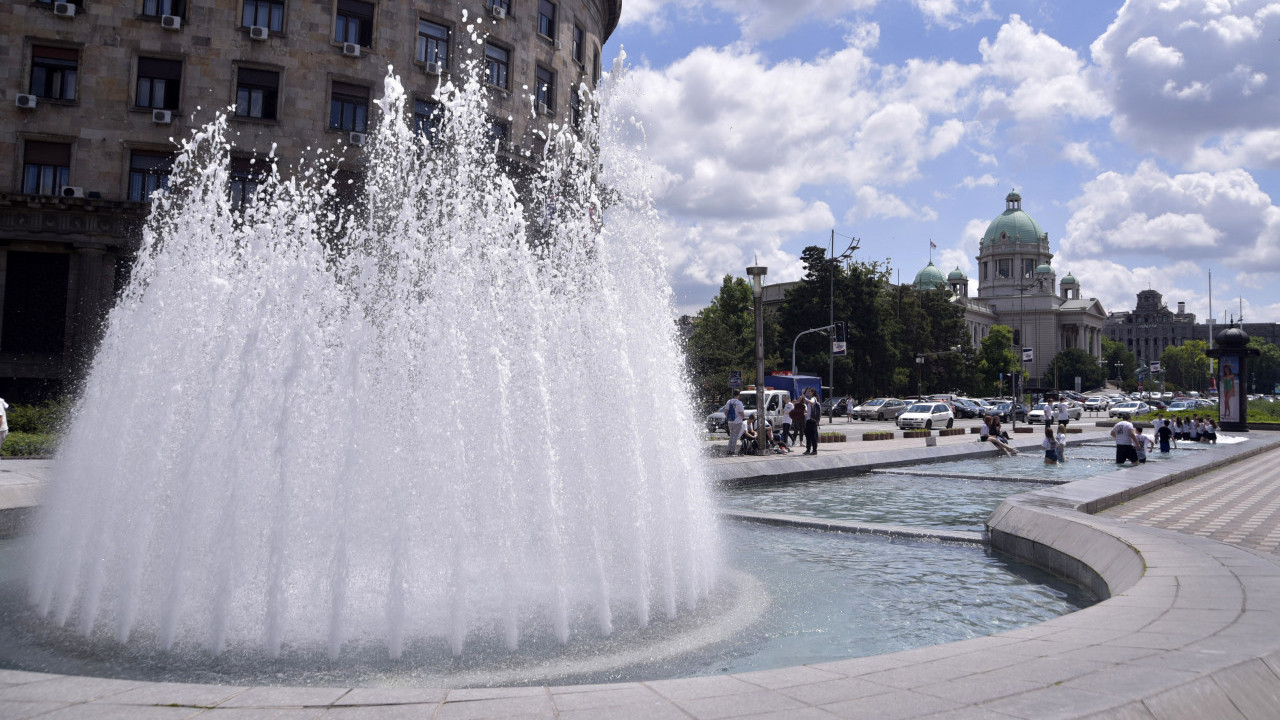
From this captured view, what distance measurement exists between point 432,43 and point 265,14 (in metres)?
4.98

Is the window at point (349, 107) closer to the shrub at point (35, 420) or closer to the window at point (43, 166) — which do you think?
the window at point (43, 166)

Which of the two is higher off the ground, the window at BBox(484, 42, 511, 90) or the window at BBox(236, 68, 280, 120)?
the window at BBox(484, 42, 511, 90)

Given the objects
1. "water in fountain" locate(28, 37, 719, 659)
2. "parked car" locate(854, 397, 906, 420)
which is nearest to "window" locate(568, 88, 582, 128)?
"water in fountain" locate(28, 37, 719, 659)

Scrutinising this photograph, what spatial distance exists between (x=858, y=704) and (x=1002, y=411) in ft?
178

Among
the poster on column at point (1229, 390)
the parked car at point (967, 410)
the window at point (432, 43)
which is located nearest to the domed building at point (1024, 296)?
the parked car at point (967, 410)

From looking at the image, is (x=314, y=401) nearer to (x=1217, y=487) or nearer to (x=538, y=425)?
(x=538, y=425)

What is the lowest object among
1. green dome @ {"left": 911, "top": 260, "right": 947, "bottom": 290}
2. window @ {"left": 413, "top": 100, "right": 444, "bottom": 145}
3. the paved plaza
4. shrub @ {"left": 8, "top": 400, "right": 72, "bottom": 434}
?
the paved plaza

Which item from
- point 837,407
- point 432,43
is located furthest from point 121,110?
point 837,407

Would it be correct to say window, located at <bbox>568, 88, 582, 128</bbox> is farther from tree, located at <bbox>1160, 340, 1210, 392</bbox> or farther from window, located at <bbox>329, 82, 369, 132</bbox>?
tree, located at <bbox>1160, 340, 1210, 392</bbox>

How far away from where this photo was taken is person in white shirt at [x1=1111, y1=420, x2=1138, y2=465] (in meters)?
18.9

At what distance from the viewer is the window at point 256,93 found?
25219mm

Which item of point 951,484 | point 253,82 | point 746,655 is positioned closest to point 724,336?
point 253,82

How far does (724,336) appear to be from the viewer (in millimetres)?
50844

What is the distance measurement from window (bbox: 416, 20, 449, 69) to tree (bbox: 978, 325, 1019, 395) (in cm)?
7969
